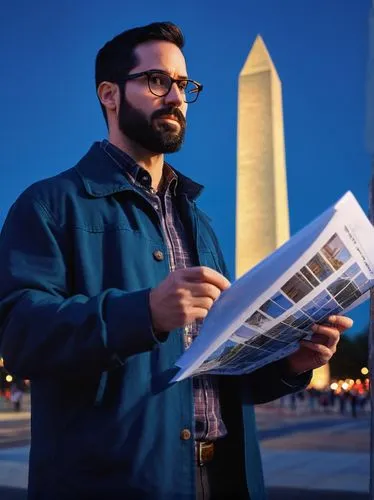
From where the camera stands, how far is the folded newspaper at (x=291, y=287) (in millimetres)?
1485

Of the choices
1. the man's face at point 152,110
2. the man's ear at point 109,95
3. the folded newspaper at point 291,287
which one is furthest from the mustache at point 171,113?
the folded newspaper at point 291,287

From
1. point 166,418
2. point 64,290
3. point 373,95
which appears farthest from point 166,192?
point 373,95

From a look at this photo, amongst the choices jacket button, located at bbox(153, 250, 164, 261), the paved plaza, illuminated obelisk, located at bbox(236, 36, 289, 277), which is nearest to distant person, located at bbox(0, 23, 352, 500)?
jacket button, located at bbox(153, 250, 164, 261)

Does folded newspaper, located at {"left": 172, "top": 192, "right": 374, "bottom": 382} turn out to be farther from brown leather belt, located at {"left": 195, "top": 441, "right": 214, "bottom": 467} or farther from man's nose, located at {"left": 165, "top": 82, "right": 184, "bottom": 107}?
man's nose, located at {"left": 165, "top": 82, "right": 184, "bottom": 107}

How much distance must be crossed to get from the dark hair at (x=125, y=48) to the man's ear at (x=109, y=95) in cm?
2

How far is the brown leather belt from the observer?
1895 mm

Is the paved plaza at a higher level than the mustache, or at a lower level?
lower

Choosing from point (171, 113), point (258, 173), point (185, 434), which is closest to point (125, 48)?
point (171, 113)

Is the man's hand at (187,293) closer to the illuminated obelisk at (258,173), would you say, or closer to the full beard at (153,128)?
the full beard at (153,128)

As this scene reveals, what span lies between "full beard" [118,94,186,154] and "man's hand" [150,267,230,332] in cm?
60

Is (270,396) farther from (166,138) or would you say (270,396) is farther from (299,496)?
(299,496)

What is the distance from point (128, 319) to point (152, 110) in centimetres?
67

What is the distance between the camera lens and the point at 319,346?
2.00 meters

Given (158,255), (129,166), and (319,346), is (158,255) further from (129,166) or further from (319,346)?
(319,346)
